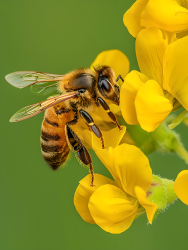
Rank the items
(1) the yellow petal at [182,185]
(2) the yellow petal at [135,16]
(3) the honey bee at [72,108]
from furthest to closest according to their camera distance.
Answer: (3) the honey bee at [72,108] < (2) the yellow petal at [135,16] < (1) the yellow petal at [182,185]

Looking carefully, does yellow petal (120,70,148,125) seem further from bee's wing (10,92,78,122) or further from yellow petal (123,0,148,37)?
bee's wing (10,92,78,122)

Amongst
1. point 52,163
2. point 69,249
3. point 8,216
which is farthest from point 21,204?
point 52,163

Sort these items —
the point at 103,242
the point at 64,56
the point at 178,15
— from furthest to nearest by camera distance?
the point at 64,56 → the point at 103,242 → the point at 178,15

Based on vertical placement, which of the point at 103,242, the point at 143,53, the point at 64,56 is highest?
the point at 143,53

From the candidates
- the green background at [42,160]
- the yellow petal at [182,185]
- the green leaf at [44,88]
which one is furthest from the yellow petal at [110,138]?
the green background at [42,160]

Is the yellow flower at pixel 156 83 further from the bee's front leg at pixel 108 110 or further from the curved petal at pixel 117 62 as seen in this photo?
the curved petal at pixel 117 62

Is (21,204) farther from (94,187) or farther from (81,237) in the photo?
(94,187)

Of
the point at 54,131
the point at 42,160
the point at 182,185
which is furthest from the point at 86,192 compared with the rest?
the point at 42,160
